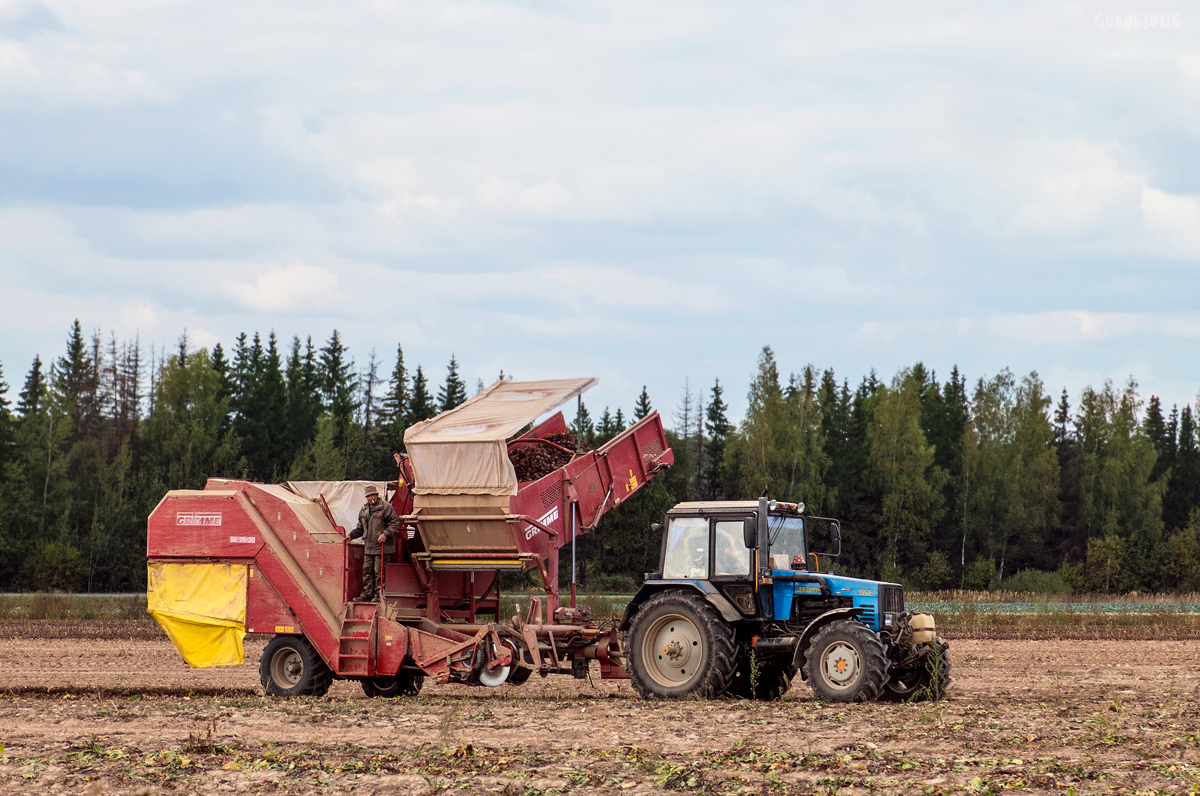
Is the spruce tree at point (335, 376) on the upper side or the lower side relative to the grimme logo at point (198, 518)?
upper

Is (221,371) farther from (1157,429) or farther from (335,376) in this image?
(1157,429)

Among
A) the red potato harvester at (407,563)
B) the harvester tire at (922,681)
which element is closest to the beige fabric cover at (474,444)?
the red potato harvester at (407,563)

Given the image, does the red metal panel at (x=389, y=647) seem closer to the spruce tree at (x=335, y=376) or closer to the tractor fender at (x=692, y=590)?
the tractor fender at (x=692, y=590)

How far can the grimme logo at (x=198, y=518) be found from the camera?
1616cm

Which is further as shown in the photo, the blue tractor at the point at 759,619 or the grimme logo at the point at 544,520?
the grimme logo at the point at 544,520

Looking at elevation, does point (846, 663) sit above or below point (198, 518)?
below

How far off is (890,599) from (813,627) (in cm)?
133

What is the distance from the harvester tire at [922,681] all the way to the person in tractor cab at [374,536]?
643cm

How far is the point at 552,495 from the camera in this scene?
1585 centimetres

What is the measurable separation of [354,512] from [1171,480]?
254ft

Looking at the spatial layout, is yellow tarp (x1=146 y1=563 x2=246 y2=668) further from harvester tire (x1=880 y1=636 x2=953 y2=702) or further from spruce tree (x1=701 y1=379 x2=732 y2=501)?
spruce tree (x1=701 y1=379 x2=732 y2=501)

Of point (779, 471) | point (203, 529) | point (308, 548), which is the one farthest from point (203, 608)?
point (779, 471)

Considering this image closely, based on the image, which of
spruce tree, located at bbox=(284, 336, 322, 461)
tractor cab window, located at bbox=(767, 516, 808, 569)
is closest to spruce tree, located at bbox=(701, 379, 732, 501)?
spruce tree, located at bbox=(284, 336, 322, 461)

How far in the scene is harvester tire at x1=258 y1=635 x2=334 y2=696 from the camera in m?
15.8
